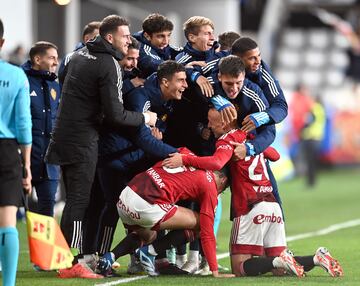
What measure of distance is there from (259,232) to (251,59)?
150cm

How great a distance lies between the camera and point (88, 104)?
9781 millimetres

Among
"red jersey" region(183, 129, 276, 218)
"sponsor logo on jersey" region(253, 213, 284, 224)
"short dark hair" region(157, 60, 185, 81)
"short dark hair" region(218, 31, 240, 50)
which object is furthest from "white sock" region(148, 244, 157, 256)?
"short dark hair" region(218, 31, 240, 50)

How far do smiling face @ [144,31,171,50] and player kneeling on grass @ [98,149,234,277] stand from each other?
1322 millimetres

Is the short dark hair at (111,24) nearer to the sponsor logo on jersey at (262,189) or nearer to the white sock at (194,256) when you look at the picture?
the sponsor logo on jersey at (262,189)

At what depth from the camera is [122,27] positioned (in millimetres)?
9758

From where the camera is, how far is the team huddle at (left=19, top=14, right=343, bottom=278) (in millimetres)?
9641

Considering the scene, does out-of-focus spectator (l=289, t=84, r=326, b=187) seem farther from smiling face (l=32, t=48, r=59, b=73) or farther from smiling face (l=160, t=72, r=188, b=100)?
smiling face (l=160, t=72, r=188, b=100)

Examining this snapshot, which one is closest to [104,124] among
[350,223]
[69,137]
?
[69,137]

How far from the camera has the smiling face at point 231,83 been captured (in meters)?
9.77

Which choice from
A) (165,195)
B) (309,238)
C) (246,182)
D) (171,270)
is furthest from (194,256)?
(309,238)

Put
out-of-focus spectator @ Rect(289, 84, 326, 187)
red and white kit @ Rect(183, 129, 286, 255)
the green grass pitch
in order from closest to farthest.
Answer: the green grass pitch < red and white kit @ Rect(183, 129, 286, 255) < out-of-focus spectator @ Rect(289, 84, 326, 187)

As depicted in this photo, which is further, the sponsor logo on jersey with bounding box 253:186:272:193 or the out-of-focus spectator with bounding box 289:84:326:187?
the out-of-focus spectator with bounding box 289:84:326:187

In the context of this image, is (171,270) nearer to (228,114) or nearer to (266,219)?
(266,219)

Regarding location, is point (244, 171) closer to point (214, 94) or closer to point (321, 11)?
point (214, 94)
